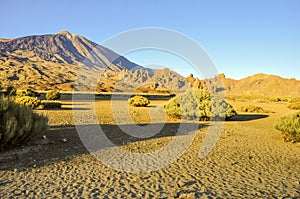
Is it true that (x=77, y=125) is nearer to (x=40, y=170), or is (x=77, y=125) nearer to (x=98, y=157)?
(x=98, y=157)

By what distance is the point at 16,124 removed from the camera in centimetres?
787

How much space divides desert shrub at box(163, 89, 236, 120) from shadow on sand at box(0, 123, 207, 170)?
17.1 ft

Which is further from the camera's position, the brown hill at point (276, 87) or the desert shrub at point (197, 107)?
the brown hill at point (276, 87)

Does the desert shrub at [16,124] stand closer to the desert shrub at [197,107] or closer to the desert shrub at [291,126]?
the desert shrub at [291,126]

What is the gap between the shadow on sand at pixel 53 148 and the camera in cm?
688

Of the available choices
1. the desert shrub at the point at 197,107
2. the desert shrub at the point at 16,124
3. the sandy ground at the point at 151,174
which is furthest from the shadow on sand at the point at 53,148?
the desert shrub at the point at 197,107

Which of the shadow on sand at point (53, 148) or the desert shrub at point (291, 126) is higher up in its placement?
the desert shrub at point (291, 126)

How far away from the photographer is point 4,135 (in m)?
7.70

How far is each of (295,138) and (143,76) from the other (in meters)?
60.2

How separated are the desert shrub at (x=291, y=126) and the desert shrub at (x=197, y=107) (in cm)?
522

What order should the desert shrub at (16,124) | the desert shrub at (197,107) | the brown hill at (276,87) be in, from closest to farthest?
the desert shrub at (16,124) → the desert shrub at (197,107) → the brown hill at (276,87)

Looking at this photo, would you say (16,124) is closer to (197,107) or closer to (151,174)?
(151,174)

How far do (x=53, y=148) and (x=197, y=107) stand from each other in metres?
11.5

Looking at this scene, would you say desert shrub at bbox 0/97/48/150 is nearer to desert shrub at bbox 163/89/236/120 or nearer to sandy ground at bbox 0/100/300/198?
sandy ground at bbox 0/100/300/198
